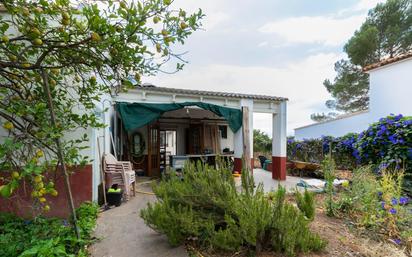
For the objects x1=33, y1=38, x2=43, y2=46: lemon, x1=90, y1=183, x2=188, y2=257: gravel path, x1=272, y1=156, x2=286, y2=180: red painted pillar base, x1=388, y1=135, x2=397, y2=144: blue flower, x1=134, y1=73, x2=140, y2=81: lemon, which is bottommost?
x1=90, y1=183, x2=188, y2=257: gravel path

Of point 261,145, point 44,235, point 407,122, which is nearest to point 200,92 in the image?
point 44,235

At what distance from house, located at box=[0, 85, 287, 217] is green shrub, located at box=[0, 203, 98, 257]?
0.32 meters

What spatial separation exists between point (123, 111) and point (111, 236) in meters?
3.53

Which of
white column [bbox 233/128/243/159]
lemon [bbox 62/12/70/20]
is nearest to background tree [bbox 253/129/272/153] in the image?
white column [bbox 233/128/243/159]

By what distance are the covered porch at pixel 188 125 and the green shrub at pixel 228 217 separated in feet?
6.55

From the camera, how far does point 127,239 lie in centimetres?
354

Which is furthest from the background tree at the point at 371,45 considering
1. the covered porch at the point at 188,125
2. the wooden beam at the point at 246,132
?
the wooden beam at the point at 246,132

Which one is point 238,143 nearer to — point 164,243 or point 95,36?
point 164,243

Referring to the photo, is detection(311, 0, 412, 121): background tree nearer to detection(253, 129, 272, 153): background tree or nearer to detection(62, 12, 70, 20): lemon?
detection(253, 129, 272, 153): background tree

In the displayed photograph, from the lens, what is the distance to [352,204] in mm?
4398

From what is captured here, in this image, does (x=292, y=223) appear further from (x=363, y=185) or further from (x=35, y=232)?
(x=35, y=232)

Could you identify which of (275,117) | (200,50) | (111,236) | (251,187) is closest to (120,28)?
(251,187)

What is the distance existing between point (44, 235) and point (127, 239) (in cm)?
113

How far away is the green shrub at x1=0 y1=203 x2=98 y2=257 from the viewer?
2.74m
